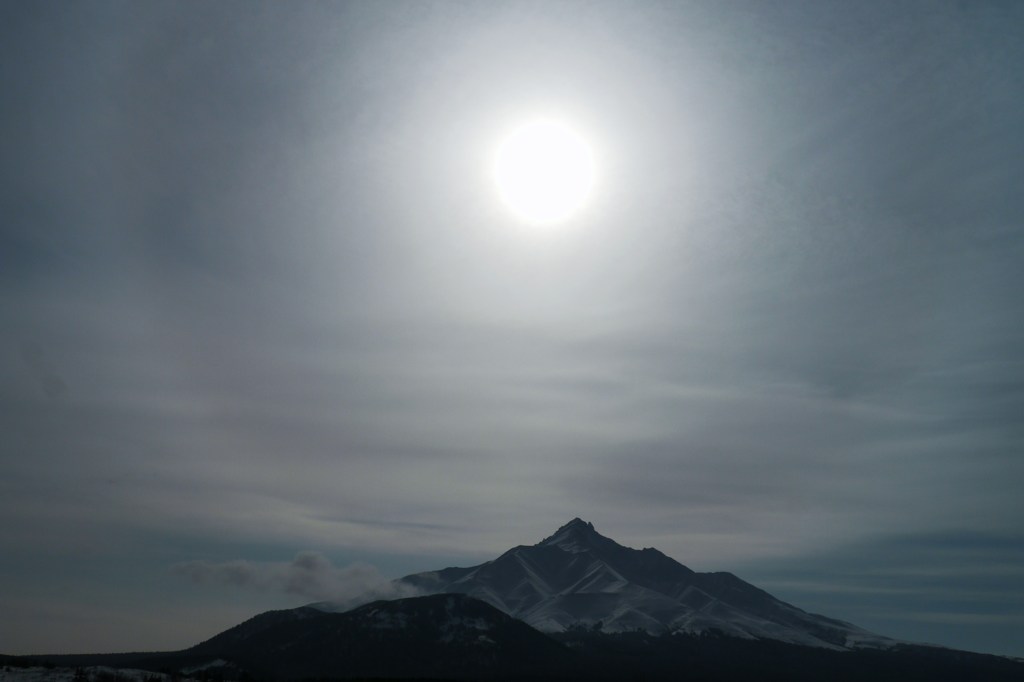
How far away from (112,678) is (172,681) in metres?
14.9

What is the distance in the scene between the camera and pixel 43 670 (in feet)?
600

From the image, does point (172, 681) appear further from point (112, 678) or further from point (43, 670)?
point (43, 670)

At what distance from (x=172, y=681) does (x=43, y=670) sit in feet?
91.9

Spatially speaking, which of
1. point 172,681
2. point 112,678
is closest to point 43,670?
point 112,678

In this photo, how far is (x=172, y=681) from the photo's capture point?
19650cm

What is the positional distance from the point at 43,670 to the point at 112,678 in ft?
47.6

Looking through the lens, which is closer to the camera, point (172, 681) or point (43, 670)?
point (43, 670)

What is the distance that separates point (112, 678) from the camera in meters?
186
